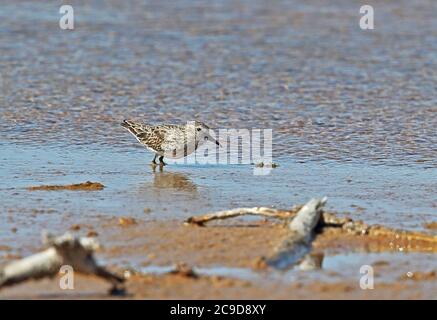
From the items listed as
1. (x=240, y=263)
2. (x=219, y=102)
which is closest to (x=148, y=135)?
(x=219, y=102)

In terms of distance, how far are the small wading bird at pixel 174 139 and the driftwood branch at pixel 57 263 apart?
162 inches

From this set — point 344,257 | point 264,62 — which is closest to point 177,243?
point 344,257

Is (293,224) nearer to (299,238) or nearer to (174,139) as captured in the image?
(299,238)

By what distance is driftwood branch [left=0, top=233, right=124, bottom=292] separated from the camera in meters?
5.21

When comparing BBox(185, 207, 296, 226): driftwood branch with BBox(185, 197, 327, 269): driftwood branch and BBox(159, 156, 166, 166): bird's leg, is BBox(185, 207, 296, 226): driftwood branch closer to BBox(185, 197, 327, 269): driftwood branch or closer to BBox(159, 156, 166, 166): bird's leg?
BBox(185, 197, 327, 269): driftwood branch

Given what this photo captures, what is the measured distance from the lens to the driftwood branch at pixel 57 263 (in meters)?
5.21

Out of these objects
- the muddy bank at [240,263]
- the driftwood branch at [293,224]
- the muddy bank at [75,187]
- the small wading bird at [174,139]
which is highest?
the small wading bird at [174,139]

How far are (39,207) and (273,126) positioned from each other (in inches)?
148

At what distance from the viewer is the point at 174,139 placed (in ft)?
31.4

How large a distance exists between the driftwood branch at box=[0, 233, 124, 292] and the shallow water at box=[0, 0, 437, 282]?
130cm

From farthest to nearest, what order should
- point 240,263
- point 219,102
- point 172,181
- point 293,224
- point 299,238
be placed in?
point 219,102 < point 172,181 < point 293,224 < point 299,238 < point 240,263

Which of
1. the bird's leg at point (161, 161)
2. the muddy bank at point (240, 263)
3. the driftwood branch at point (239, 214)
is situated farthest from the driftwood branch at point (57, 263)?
the bird's leg at point (161, 161)

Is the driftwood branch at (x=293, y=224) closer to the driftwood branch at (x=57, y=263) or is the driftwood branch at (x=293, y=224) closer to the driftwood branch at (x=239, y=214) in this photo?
the driftwood branch at (x=239, y=214)

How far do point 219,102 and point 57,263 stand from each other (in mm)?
6534
